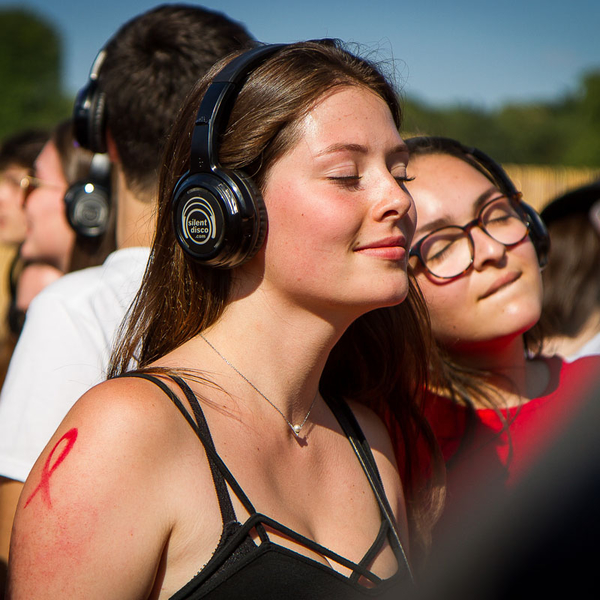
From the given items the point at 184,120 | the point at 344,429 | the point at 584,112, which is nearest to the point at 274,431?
the point at 344,429

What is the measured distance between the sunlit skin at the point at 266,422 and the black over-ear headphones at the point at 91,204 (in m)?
1.71

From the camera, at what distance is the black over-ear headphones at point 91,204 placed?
342 cm

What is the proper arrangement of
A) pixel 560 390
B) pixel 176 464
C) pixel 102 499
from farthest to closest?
pixel 560 390
pixel 176 464
pixel 102 499

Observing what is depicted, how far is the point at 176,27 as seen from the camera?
2.85m

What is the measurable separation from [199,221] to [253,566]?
2.69 ft

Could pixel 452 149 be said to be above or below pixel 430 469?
above

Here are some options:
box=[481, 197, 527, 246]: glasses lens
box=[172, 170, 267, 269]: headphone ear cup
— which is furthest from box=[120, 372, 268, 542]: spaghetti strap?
box=[481, 197, 527, 246]: glasses lens

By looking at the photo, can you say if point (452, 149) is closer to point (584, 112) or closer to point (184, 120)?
point (184, 120)

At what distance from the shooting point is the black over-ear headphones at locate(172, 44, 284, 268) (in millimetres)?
1767

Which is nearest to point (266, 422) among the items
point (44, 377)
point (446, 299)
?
point (44, 377)

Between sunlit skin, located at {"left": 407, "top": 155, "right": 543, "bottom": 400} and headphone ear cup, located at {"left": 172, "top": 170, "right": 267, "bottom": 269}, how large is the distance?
3.37ft

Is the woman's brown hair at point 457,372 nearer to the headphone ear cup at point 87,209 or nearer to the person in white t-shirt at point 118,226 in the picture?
the person in white t-shirt at point 118,226

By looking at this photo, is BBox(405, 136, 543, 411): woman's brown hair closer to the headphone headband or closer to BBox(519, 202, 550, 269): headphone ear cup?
BBox(519, 202, 550, 269): headphone ear cup

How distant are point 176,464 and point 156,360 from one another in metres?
0.41
